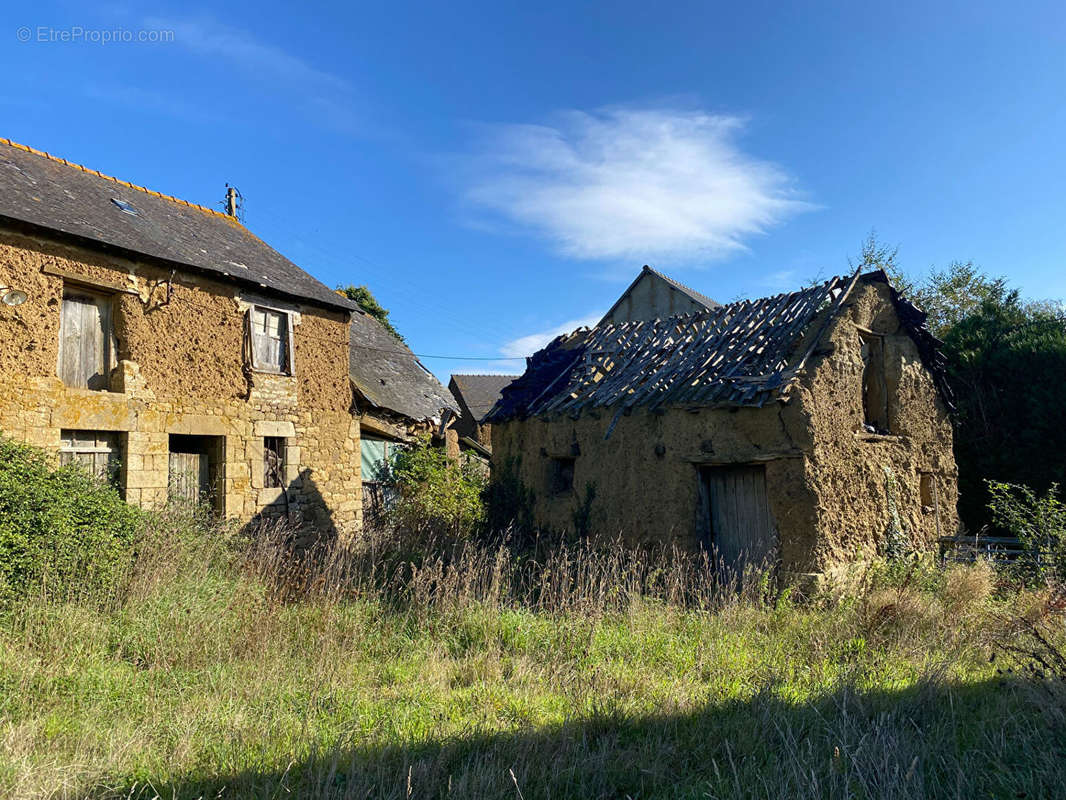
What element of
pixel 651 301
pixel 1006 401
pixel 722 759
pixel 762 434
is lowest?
pixel 722 759

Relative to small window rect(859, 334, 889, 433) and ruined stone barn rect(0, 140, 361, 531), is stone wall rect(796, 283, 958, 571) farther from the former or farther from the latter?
ruined stone barn rect(0, 140, 361, 531)

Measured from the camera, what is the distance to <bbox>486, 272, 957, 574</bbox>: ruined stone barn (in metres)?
7.58

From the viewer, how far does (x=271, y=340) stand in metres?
12.0

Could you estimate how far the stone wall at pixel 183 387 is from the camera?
884 centimetres

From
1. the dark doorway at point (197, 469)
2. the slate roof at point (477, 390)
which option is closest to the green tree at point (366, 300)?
the slate roof at point (477, 390)

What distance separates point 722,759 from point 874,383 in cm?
700

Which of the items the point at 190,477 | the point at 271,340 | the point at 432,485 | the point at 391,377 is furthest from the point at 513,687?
the point at 391,377

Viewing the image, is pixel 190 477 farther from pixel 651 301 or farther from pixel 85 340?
pixel 651 301

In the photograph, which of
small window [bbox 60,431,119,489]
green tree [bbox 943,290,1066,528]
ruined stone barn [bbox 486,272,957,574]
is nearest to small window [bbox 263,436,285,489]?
small window [bbox 60,431,119,489]

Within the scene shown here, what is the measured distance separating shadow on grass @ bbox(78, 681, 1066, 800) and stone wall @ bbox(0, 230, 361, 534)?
24.6ft

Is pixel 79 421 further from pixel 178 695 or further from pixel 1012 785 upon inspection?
pixel 1012 785

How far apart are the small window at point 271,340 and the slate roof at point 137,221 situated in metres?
0.50

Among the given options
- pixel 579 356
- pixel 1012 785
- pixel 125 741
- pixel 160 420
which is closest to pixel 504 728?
pixel 125 741

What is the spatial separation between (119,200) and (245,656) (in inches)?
400
